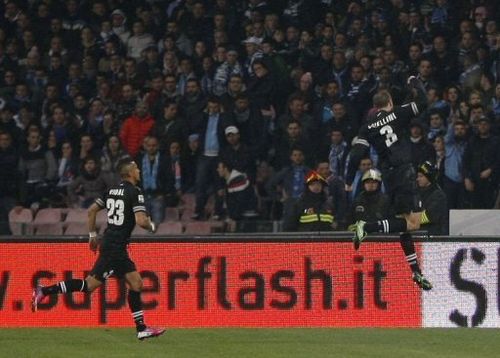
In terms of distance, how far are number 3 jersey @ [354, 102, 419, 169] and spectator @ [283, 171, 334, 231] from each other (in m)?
2.49

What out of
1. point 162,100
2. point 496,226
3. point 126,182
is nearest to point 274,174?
point 162,100

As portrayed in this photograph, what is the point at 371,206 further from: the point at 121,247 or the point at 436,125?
the point at 121,247

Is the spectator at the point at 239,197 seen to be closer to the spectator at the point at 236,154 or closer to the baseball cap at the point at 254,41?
the spectator at the point at 236,154

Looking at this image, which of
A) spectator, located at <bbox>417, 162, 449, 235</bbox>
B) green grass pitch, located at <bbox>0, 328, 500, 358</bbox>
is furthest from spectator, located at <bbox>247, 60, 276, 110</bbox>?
green grass pitch, located at <bbox>0, 328, 500, 358</bbox>

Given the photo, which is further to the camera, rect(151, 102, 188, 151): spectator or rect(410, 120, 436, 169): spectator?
rect(151, 102, 188, 151): spectator

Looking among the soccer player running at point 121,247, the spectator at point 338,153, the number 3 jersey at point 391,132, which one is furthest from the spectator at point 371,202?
the soccer player running at point 121,247

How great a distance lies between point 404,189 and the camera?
613 inches

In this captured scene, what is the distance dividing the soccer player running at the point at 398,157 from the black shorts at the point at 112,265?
2488mm

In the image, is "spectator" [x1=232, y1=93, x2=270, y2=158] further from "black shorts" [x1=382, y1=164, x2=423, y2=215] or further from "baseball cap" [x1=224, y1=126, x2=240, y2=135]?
"black shorts" [x1=382, y1=164, x2=423, y2=215]

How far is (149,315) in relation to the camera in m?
16.7

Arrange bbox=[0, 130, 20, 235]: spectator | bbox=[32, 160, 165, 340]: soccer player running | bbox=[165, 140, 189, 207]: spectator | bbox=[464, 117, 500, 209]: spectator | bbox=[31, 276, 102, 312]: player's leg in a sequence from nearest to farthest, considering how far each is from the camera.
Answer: bbox=[32, 160, 165, 340]: soccer player running → bbox=[31, 276, 102, 312]: player's leg → bbox=[464, 117, 500, 209]: spectator → bbox=[165, 140, 189, 207]: spectator → bbox=[0, 130, 20, 235]: spectator

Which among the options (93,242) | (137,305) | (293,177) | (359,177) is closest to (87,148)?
(293,177)

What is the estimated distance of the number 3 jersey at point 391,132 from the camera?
50.3ft

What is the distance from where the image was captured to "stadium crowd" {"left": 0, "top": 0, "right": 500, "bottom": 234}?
63.5 feet
